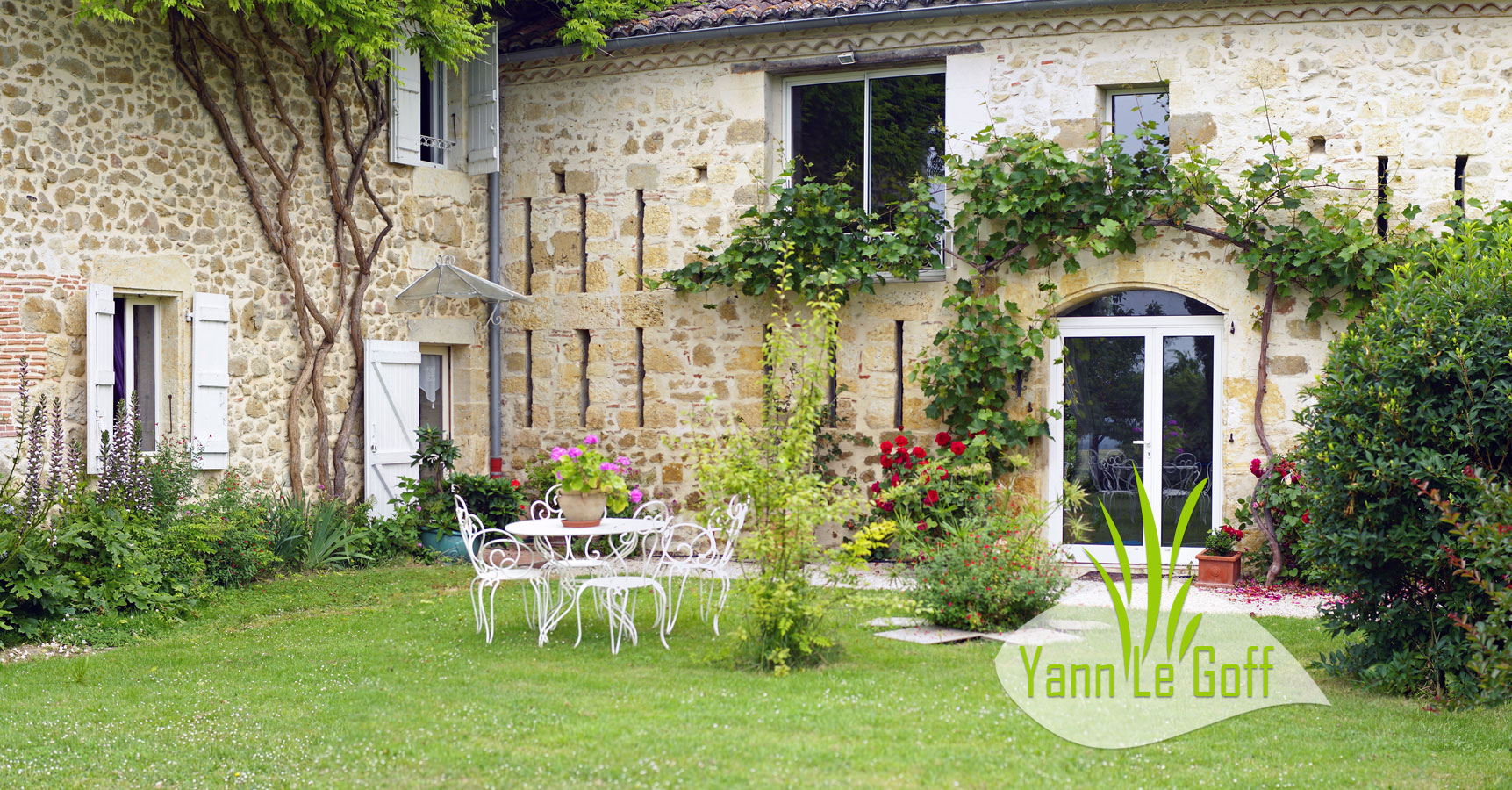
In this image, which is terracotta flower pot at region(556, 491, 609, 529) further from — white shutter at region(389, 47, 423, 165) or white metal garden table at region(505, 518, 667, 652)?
white shutter at region(389, 47, 423, 165)

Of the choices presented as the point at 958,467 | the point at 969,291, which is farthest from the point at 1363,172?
the point at 958,467

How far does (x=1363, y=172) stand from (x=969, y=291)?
2808 mm

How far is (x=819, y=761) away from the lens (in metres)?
4.41

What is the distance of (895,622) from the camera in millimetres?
7133

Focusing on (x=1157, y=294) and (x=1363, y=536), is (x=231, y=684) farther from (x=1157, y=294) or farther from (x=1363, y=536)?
(x=1157, y=294)

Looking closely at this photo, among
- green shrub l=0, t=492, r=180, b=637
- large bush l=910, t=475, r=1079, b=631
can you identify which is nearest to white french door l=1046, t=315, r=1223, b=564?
large bush l=910, t=475, r=1079, b=631

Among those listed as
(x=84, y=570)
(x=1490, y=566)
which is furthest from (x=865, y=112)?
(x=1490, y=566)

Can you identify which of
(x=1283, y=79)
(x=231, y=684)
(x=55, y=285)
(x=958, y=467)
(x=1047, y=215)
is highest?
(x=1283, y=79)

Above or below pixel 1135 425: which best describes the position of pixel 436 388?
above

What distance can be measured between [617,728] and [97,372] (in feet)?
16.8

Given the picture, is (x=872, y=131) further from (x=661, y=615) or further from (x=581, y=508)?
(x=661, y=615)

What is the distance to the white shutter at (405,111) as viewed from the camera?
34.0 feet

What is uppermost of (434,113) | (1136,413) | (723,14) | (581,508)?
(723,14)

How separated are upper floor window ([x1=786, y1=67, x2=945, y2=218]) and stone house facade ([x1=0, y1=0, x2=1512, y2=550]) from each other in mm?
43
